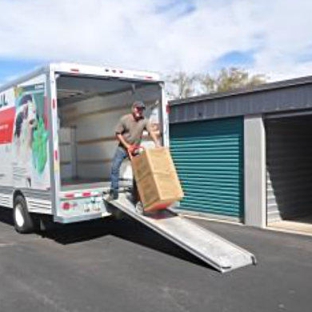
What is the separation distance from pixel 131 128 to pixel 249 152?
3103mm

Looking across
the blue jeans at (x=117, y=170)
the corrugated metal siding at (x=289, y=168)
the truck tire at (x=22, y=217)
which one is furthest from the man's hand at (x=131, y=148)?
the corrugated metal siding at (x=289, y=168)

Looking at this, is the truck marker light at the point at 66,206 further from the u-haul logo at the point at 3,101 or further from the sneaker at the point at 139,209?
the u-haul logo at the point at 3,101

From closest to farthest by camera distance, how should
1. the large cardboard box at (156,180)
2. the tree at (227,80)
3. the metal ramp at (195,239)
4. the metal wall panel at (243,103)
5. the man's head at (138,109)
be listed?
the metal ramp at (195,239) → the large cardboard box at (156,180) → the man's head at (138,109) → the metal wall panel at (243,103) → the tree at (227,80)

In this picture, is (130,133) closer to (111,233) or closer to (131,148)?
(131,148)

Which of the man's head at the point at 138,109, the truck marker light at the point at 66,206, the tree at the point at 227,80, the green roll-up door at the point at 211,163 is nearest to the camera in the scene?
the truck marker light at the point at 66,206

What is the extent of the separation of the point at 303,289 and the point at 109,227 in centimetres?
548

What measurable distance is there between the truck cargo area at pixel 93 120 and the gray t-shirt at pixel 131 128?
24.6 inches

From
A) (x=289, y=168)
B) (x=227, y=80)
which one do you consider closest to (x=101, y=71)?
(x=289, y=168)

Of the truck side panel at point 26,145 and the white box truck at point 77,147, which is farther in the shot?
the truck side panel at point 26,145

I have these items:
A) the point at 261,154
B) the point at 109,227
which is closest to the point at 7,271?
the point at 109,227

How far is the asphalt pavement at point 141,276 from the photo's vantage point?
6152 millimetres

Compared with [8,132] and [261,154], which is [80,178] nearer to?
[8,132]

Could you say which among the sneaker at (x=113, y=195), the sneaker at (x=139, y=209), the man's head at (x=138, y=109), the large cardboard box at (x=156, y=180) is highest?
the man's head at (x=138, y=109)

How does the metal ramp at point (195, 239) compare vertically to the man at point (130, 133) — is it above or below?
below
